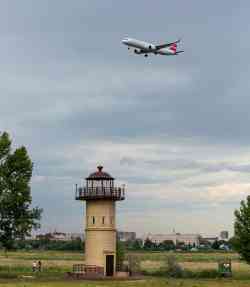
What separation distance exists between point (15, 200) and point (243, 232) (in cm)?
1852

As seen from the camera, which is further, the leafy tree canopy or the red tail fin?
the red tail fin

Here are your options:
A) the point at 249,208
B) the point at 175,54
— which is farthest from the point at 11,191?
the point at 175,54

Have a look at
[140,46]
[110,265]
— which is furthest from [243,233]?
[140,46]

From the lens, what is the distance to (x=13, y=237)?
4981 cm

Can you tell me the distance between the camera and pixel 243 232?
172ft

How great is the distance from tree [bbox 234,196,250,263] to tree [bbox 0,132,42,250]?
16.2m

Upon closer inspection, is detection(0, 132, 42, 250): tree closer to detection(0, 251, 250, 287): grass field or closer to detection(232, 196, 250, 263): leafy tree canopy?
detection(0, 251, 250, 287): grass field

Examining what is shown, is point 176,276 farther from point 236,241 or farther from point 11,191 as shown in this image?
point 11,191

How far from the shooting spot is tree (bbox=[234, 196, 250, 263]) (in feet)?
170

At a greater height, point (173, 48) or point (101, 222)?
point (173, 48)

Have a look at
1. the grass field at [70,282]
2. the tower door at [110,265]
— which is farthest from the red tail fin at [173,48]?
the tower door at [110,265]

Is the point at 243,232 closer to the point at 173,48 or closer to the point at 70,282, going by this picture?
the point at 70,282

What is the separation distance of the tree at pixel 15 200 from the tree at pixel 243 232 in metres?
16.2

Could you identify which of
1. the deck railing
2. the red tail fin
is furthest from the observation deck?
the red tail fin
